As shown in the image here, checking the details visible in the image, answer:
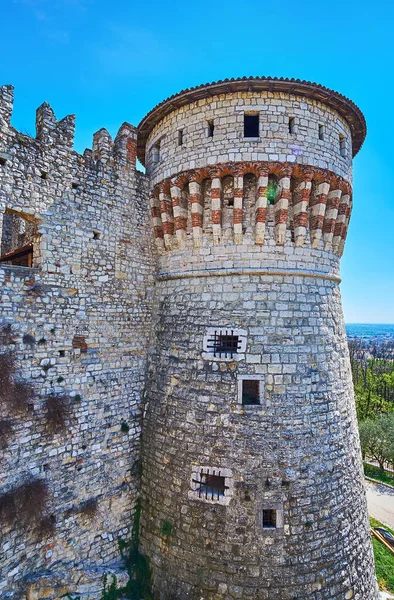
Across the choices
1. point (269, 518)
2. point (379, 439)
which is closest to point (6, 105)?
point (269, 518)

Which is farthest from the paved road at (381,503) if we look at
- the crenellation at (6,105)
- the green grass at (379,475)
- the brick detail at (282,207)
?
the crenellation at (6,105)

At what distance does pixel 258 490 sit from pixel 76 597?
4427 millimetres

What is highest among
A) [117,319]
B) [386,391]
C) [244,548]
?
[117,319]

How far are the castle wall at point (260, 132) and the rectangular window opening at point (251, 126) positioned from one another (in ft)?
1.01

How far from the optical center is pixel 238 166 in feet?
26.8

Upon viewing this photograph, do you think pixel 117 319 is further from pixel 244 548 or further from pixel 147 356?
pixel 244 548

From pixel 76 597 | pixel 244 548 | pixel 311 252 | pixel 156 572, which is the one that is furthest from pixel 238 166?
pixel 76 597

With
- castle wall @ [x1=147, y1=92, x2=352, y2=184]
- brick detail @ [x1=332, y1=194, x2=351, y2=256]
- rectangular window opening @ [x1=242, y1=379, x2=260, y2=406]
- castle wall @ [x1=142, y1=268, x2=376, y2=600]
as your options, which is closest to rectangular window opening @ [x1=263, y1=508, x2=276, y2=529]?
castle wall @ [x1=142, y1=268, x2=376, y2=600]

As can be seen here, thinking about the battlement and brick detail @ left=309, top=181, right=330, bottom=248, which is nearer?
the battlement

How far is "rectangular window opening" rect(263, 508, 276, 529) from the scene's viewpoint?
7.47 meters

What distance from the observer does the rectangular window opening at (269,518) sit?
7.47m

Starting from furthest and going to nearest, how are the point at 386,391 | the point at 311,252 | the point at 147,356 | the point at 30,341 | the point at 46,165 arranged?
the point at 386,391 < the point at 147,356 < the point at 311,252 < the point at 46,165 < the point at 30,341

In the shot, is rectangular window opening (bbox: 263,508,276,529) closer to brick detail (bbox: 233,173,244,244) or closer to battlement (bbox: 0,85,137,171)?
brick detail (bbox: 233,173,244,244)

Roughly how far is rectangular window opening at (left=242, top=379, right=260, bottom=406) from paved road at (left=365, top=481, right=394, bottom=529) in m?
11.4
